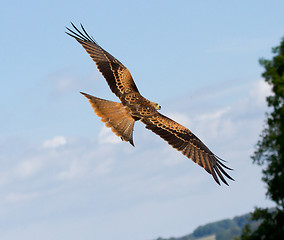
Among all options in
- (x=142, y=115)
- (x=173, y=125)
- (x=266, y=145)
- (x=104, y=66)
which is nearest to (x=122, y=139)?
(x=142, y=115)

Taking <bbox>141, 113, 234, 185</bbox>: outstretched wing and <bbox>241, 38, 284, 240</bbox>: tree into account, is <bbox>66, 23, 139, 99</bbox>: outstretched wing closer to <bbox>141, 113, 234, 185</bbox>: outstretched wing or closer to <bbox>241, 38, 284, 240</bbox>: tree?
<bbox>141, 113, 234, 185</bbox>: outstretched wing

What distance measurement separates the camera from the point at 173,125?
13.4 m

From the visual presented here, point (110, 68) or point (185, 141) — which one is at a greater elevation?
point (110, 68)

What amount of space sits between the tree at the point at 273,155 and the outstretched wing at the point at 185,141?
22.9 m

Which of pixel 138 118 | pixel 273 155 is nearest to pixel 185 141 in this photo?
pixel 138 118

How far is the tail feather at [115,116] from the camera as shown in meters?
12.3

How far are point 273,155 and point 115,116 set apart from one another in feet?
93.1

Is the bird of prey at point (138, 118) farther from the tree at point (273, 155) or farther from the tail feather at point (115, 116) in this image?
the tree at point (273, 155)

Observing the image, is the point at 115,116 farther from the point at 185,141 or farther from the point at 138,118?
the point at 185,141

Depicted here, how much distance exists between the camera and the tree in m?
36.3

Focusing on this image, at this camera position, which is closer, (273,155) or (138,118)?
(138,118)

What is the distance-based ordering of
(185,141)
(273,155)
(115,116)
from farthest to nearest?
1. (273,155)
2. (185,141)
3. (115,116)

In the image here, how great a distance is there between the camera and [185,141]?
536 inches

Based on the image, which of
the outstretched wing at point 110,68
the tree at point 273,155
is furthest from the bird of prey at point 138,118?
the tree at point 273,155
